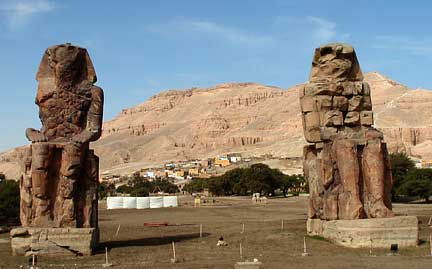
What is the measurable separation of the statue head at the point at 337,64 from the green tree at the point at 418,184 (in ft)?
98.2

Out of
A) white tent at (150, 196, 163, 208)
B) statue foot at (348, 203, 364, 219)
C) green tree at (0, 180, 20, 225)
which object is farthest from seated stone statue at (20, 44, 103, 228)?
white tent at (150, 196, 163, 208)

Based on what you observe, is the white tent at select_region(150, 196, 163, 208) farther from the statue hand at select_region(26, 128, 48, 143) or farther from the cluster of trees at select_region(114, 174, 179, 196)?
the statue hand at select_region(26, 128, 48, 143)

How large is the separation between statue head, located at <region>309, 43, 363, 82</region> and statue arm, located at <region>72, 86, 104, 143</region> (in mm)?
5672

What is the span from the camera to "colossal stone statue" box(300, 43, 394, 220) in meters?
14.2

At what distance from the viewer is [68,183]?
13.1m

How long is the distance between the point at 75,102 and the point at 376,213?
7.55 m

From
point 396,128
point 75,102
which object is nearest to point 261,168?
point 75,102

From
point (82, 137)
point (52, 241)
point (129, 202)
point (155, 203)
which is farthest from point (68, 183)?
point (155, 203)

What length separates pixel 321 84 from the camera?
15.4 meters

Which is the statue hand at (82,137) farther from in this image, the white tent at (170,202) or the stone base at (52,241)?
the white tent at (170,202)

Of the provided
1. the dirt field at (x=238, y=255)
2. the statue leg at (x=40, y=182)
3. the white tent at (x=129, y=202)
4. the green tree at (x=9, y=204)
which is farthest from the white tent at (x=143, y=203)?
the statue leg at (x=40, y=182)

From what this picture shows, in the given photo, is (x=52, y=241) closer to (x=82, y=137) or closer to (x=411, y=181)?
(x=82, y=137)

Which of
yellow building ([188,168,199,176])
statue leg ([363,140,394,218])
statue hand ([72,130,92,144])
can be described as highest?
yellow building ([188,168,199,176])

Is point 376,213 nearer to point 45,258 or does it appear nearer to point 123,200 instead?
point 45,258
